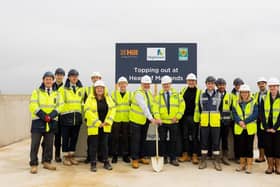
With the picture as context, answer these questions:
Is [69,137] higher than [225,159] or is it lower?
Result: higher

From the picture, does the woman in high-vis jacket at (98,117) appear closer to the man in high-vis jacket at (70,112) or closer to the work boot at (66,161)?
the man in high-vis jacket at (70,112)

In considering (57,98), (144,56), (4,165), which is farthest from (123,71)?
(4,165)

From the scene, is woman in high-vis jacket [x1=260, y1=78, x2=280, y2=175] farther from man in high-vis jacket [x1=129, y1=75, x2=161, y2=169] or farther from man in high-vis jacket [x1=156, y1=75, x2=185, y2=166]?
man in high-vis jacket [x1=129, y1=75, x2=161, y2=169]

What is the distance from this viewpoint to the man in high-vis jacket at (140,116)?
631 centimetres

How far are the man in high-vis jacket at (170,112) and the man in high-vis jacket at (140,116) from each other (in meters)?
0.16

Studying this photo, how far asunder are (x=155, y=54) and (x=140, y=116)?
2.24 meters

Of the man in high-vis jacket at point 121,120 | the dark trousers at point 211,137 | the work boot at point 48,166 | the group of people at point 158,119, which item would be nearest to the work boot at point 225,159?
the group of people at point 158,119

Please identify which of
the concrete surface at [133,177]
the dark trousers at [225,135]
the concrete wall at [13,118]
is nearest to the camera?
the concrete surface at [133,177]

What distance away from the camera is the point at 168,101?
21.2ft

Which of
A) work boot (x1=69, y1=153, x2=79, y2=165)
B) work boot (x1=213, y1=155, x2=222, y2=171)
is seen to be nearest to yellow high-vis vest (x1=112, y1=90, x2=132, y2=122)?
A: work boot (x1=69, y1=153, x2=79, y2=165)

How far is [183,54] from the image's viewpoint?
802cm

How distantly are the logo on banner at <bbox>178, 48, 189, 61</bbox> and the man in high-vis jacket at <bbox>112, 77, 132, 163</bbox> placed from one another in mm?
1931

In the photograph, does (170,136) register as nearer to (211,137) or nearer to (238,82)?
(211,137)

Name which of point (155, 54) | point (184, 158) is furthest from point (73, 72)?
point (184, 158)
